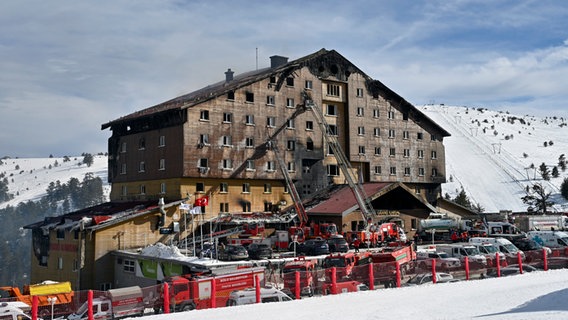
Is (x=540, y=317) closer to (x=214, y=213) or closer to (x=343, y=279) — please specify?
(x=343, y=279)

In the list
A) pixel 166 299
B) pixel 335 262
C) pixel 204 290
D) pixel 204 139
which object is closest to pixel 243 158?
pixel 204 139

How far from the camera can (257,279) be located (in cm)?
2373

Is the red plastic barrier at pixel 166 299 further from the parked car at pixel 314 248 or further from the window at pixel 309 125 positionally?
the window at pixel 309 125

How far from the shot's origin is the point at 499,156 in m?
144

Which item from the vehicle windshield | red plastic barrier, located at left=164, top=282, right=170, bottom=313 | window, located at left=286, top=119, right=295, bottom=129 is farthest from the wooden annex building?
red plastic barrier, located at left=164, top=282, right=170, bottom=313

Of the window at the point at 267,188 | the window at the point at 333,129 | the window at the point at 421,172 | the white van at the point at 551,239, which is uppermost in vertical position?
the window at the point at 333,129

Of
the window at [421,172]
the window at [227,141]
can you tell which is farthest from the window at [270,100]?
the window at [421,172]

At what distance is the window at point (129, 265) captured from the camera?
45.4 m

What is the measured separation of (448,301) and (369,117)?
155 ft

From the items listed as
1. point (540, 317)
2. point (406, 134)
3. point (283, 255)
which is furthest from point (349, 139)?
point (540, 317)

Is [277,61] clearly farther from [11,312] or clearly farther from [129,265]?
[11,312]

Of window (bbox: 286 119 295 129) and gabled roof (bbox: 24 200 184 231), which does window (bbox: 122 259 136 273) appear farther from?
window (bbox: 286 119 295 129)

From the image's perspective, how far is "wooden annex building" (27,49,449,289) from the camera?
5047cm

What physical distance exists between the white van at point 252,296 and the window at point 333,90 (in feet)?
142
